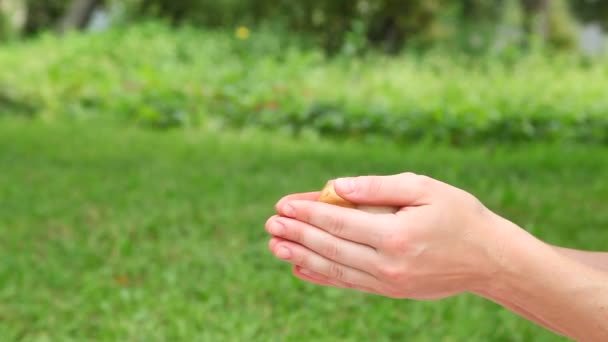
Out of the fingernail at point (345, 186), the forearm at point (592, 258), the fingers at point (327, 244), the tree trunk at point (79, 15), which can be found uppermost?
the fingernail at point (345, 186)

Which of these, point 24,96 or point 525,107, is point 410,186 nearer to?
point 525,107

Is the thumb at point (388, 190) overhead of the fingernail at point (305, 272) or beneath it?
overhead

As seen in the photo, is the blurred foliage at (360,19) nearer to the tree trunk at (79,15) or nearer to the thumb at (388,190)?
the tree trunk at (79,15)

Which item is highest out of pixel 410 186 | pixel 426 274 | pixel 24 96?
pixel 410 186

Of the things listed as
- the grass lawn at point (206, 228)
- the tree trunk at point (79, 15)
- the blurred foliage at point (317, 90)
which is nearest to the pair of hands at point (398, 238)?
the grass lawn at point (206, 228)

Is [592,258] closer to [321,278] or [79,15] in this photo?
[321,278]

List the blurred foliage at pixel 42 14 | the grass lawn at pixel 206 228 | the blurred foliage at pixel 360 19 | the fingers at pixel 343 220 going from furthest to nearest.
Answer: the blurred foliage at pixel 42 14
the blurred foliage at pixel 360 19
the grass lawn at pixel 206 228
the fingers at pixel 343 220

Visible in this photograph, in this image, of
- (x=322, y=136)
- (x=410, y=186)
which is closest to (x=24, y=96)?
(x=322, y=136)
